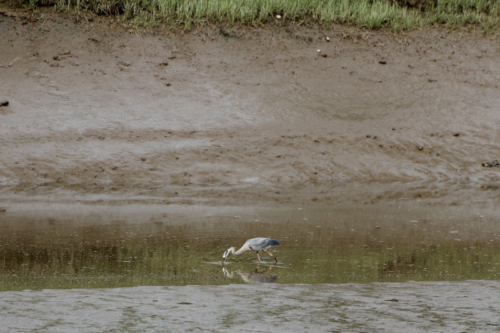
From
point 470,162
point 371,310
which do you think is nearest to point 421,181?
point 470,162

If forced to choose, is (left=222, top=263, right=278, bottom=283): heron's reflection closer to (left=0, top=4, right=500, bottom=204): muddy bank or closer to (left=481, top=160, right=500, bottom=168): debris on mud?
(left=0, top=4, right=500, bottom=204): muddy bank

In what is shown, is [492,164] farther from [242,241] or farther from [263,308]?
[263,308]

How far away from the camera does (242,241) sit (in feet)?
22.4

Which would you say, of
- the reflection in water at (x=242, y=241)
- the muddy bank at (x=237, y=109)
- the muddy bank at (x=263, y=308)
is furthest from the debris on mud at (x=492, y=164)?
the muddy bank at (x=263, y=308)

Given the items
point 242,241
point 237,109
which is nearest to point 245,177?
point 237,109

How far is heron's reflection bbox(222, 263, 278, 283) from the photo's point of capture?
5.22 metres

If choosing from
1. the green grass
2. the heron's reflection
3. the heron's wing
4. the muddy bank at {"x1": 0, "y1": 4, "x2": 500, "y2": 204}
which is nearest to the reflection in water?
the heron's reflection

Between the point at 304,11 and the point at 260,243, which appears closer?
the point at 260,243

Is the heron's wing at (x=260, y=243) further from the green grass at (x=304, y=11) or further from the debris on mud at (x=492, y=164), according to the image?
the green grass at (x=304, y=11)

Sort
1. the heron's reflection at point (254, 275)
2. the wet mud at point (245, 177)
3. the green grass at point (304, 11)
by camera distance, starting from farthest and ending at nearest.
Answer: the green grass at point (304, 11) → the heron's reflection at point (254, 275) → the wet mud at point (245, 177)

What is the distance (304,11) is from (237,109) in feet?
14.7

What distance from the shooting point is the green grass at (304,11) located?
53.1 ft

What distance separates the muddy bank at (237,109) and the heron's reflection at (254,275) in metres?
4.30

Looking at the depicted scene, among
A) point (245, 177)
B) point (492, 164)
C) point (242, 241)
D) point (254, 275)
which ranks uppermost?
point (254, 275)
